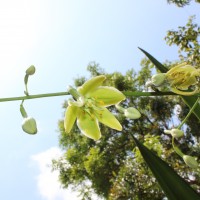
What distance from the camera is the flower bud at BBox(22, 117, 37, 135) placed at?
2.10 ft

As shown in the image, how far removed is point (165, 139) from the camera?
33.5 ft

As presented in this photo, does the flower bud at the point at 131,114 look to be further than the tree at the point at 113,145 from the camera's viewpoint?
No

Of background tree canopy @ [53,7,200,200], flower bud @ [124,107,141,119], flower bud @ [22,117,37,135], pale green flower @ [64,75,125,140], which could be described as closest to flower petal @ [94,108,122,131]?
pale green flower @ [64,75,125,140]

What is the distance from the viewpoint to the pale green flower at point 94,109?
2.65 feet

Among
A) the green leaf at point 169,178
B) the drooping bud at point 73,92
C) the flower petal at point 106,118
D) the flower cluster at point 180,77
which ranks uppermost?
the drooping bud at point 73,92

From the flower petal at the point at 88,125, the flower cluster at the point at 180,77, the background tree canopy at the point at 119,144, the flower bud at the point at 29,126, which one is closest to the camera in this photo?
the flower bud at the point at 29,126

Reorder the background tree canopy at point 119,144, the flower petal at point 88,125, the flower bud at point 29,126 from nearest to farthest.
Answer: the flower bud at point 29,126, the flower petal at point 88,125, the background tree canopy at point 119,144

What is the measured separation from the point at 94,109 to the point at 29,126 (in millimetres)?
226

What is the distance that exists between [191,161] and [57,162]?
32.7ft

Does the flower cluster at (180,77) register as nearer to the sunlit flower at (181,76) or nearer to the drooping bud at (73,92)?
the sunlit flower at (181,76)

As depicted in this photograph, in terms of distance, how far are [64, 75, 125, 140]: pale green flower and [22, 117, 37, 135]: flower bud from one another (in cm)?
14

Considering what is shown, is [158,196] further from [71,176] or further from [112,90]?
[112,90]

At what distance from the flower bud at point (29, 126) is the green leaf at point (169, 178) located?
23cm

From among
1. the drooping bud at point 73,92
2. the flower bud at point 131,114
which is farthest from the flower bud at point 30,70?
the flower bud at point 131,114
